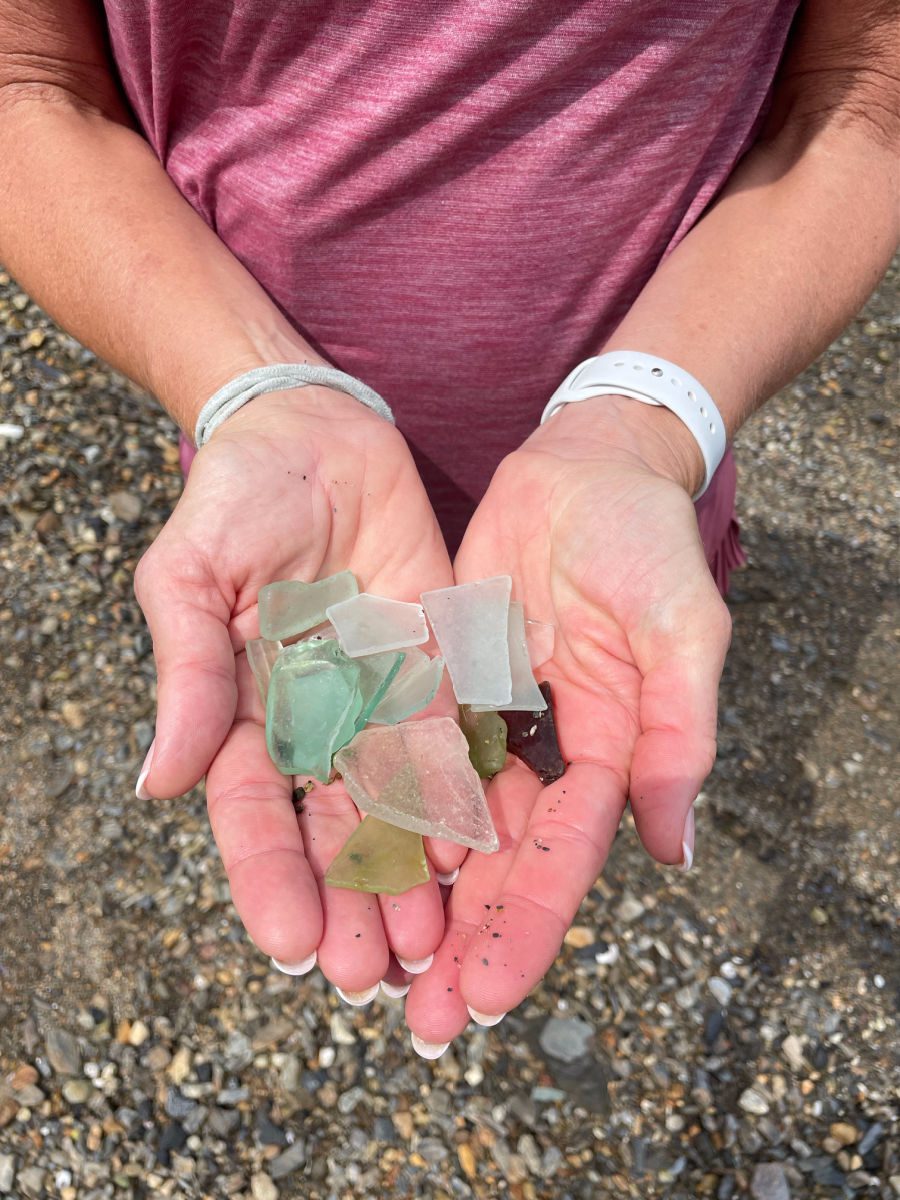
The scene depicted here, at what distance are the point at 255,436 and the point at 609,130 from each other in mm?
736

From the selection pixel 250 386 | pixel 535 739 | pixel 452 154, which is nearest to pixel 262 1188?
pixel 535 739

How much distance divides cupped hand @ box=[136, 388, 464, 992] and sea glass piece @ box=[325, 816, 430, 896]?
0.7 inches

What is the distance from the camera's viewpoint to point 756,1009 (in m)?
→ 2.33

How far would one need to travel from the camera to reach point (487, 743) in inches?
64.0

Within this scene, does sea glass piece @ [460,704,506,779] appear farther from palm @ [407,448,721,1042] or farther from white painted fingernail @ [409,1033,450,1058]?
white painted fingernail @ [409,1033,450,1058]

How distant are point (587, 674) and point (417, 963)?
1.57ft

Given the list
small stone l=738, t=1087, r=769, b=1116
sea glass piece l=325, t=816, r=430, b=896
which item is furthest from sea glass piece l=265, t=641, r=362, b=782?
small stone l=738, t=1087, r=769, b=1116

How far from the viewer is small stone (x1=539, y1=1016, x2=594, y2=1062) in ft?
7.35

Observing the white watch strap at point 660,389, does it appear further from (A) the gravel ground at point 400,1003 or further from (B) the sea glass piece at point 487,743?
(A) the gravel ground at point 400,1003

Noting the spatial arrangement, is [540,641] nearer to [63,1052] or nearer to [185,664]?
[185,664]

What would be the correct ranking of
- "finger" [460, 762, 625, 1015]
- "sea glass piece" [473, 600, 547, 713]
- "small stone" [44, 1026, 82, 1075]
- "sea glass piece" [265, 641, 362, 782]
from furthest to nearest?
"small stone" [44, 1026, 82, 1075]
"sea glass piece" [473, 600, 547, 713]
"sea glass piece" [265, 641, 362, 782]
"finger" [460, 762, 625, 1015]

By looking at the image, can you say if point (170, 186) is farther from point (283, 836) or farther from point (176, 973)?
point (176, 973)

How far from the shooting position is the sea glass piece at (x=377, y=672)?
1.67m

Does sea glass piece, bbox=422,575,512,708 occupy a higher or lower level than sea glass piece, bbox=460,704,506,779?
higher
